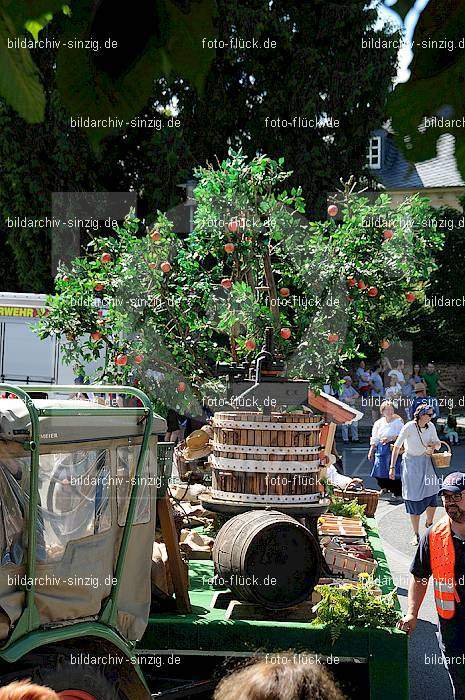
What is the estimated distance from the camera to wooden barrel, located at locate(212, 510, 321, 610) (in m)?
5.87

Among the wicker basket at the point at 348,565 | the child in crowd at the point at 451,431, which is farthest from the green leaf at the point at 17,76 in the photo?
the child in crowd at the point at 451,431

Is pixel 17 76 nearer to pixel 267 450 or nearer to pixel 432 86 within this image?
pixel 432 86

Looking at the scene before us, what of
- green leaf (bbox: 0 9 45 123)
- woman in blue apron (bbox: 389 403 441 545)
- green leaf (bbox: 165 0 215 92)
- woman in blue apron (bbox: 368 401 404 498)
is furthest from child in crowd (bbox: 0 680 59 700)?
woman in blue apron (bbox: 368 401 404 498)

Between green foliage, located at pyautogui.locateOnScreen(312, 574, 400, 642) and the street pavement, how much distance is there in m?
1.28

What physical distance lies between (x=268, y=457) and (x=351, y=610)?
1.43 m

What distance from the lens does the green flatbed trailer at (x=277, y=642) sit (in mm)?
5504

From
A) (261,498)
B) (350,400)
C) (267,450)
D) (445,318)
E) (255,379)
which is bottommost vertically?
(261,498)

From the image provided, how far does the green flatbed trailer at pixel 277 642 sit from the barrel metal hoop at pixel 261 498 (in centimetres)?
115

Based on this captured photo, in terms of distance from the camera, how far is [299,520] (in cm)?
674

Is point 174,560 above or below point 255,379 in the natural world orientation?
below

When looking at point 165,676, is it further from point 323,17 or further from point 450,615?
point 323,17

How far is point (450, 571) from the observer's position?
5141 mm

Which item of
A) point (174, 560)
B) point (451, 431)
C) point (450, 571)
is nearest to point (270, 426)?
point (174, 560)

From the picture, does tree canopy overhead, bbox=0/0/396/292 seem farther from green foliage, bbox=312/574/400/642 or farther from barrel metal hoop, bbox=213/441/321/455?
green foliage, bbox=312/574/400/642
